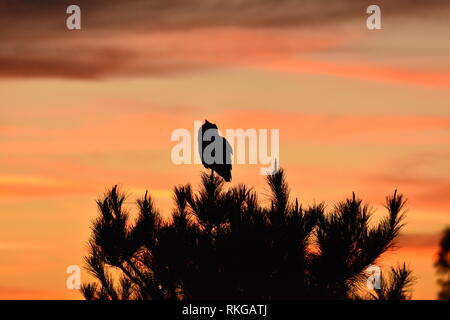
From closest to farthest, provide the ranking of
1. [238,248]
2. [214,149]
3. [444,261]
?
[238,248] < [214,149] < [444,261]

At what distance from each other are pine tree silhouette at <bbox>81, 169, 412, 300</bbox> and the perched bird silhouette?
150cm

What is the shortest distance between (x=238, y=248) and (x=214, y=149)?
2821 mm

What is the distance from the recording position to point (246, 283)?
935 centimetres

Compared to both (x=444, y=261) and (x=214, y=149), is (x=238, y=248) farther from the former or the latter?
(x=444, y=261)

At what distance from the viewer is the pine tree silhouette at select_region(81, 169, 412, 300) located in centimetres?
940

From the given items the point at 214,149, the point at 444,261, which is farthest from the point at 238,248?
the point at 444,261

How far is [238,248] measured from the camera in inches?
371

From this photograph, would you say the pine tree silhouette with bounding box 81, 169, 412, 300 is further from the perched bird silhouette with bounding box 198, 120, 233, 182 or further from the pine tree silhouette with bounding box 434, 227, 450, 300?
the pine tree silhouette with bounding box 434, 227, 450, 300

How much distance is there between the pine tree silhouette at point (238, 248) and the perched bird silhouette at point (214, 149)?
1.50m

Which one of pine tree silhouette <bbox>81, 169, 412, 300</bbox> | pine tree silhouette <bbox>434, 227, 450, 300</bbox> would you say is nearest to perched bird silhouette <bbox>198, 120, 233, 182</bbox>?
pine tree silhouette <bbox>81, 169, 412, 300</bbox>

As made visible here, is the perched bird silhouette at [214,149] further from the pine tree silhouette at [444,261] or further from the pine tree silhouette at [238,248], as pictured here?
the pine tree silhouette at [444,261]
